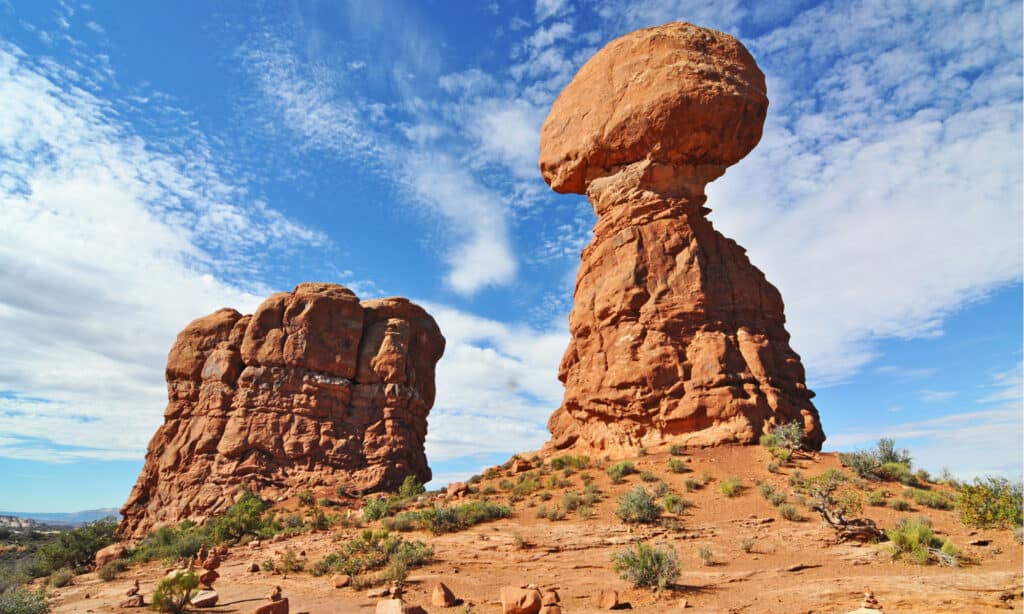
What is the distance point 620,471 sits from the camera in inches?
731

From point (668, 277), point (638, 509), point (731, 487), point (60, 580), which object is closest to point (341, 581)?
point (638, 509)

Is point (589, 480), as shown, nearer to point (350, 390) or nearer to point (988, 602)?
point (988, 602)

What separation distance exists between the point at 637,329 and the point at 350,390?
66.6 feet

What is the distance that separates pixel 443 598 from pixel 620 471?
398 inches

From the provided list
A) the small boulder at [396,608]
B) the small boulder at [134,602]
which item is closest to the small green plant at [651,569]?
the small boulder at [396,608]

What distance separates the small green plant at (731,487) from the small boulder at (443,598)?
9664mm

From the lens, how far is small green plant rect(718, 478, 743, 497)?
16.0 metres

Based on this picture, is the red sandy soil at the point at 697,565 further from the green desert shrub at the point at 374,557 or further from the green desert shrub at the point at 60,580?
the green desert shrub at the point at 60,580

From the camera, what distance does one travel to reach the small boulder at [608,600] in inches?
365

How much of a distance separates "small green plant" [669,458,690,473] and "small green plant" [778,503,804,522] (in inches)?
146

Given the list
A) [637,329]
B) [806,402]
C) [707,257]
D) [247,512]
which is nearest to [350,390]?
[247,512]

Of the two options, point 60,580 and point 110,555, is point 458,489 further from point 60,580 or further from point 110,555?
point 110,555

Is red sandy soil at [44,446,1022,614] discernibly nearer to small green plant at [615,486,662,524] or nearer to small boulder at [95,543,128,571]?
small green plant at [615,486,662,524]

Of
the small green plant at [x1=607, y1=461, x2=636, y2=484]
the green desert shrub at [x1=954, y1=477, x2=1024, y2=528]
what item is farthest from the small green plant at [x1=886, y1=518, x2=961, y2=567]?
the small green plant at [x1=607, y1=461, x2=636, y2=484]
